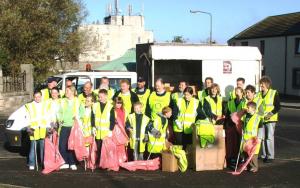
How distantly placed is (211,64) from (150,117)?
1012cm

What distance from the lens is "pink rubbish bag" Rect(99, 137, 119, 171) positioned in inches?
372

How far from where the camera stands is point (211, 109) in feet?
33.9

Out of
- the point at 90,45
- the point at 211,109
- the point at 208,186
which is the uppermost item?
the point at 90,45

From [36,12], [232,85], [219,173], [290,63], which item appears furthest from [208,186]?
[290,63]

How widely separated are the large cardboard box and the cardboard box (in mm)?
401

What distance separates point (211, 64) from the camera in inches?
787

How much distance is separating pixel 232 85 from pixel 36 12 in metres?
12.9

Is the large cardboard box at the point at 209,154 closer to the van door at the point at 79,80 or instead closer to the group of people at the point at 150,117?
the group of people at the point at 150,117

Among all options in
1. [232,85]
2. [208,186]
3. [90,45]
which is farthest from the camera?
[90,45]

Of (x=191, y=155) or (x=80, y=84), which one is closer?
(x=191, y=155)

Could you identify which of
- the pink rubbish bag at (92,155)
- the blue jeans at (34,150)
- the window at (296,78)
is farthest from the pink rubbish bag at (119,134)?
the window at (296,78)

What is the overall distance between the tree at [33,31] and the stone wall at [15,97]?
127 inches

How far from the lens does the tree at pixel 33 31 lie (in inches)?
1038

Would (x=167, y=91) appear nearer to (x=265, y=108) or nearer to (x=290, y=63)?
(x=265, y=108)
